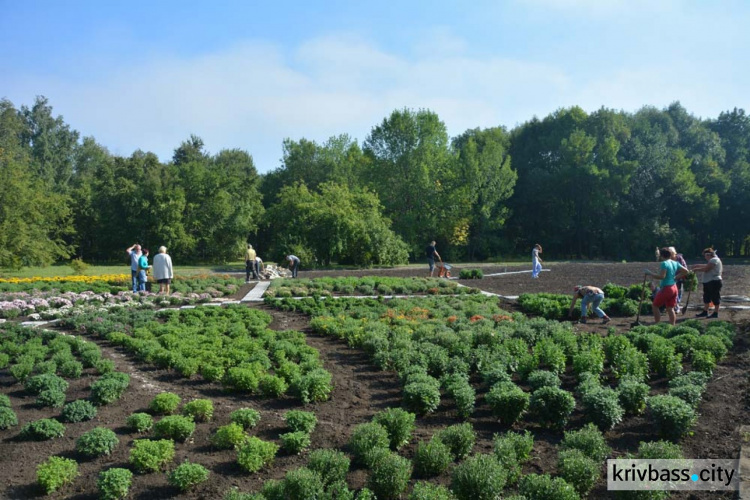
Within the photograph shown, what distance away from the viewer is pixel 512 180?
55.1 metres

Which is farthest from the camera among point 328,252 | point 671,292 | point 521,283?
point 328,252

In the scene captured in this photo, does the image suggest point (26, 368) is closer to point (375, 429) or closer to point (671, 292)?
point (375, 429)

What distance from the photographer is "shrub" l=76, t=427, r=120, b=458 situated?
249 inches

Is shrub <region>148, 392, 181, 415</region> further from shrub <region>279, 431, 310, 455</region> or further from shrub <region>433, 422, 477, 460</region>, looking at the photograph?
shrub <region>433, 422, 477, 460</region>

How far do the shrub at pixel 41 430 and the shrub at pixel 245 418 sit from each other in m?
2.09

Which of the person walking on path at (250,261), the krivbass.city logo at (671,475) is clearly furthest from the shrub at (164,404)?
the person walking on path at (250,261)

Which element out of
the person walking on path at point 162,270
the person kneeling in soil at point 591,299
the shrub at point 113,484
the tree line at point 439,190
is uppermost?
the tree line at point 439,190

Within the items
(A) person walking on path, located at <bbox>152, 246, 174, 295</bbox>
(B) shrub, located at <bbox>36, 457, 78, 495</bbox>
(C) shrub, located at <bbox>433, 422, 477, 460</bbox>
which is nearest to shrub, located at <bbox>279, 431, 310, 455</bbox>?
(C) shrub, located at <bbox>433, 422, 477, 460</bbox>

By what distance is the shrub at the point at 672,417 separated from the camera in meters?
6.74

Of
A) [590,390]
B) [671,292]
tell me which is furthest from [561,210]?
[590,390]

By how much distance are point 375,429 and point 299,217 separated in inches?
1159

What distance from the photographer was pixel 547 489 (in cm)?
506

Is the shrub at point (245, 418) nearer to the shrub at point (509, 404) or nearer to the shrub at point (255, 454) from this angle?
the shrub at point (255, 454)

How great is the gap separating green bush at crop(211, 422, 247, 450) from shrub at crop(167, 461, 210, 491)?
0.78m
